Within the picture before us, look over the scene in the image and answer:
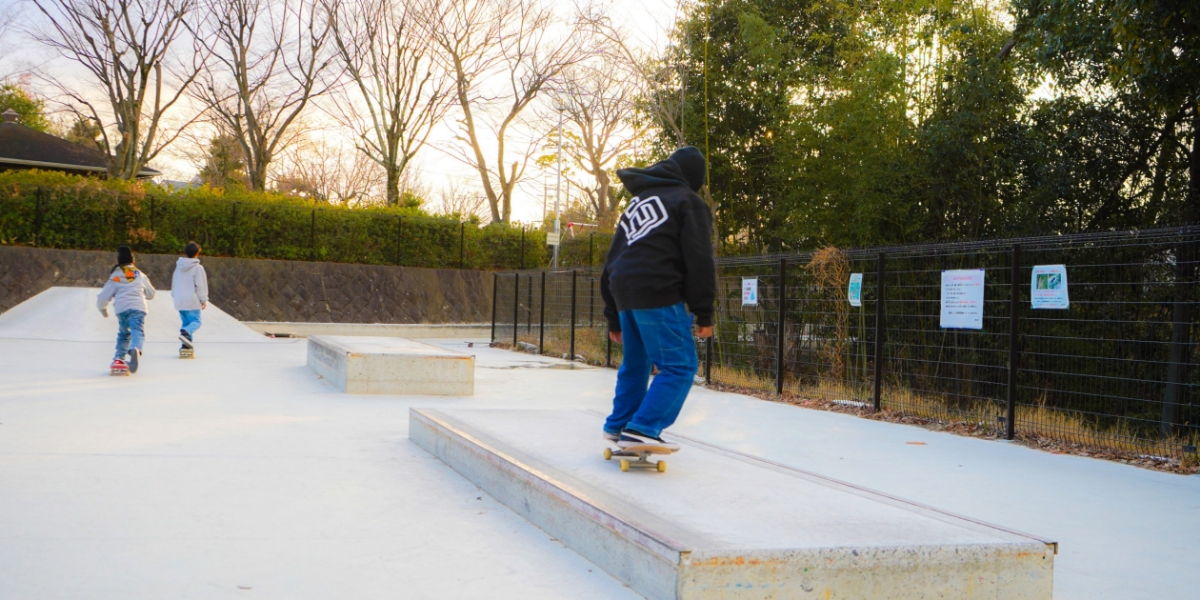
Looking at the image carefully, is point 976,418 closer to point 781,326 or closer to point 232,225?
point 781,326

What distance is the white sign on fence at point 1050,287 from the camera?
24.9 feet

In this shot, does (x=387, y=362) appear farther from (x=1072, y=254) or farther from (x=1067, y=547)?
(x=1072, y=254)

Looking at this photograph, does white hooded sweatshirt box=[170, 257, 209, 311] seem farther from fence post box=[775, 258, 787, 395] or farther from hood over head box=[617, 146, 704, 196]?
hood over head box=[617, 146, 704, 196]

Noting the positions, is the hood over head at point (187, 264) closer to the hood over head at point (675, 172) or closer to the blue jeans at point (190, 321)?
the blue jeans at point (190, 321)

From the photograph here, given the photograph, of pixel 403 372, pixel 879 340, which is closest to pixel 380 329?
pixel 403 372

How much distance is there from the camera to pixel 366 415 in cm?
840

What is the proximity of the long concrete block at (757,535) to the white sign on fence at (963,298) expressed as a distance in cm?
428

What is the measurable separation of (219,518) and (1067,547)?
4.09 metres

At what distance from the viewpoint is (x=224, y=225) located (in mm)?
25391

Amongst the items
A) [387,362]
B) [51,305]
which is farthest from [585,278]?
[51,305]

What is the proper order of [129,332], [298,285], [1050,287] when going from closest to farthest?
[1050,287] < [129,332] < [298,285]

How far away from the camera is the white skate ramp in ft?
55.8

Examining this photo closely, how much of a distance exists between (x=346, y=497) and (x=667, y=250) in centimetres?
221

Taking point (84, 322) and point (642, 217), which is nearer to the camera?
point (642, 217)
